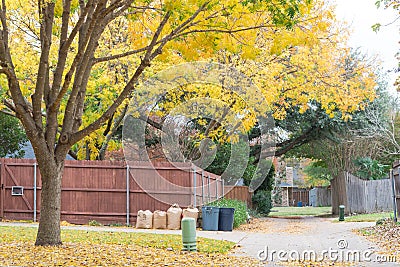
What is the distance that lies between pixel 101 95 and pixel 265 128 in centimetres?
910

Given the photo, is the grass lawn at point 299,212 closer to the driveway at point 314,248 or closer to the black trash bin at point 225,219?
the black trash bin at point 225,219

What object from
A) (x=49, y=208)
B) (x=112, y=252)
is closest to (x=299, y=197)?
(x=112, y=252)

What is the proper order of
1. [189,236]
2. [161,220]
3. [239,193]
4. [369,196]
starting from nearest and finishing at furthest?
[189,236], [161,220], [369,196], [239,193]

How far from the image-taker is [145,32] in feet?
44.5

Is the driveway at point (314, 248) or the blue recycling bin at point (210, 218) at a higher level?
the blue recycling bin at point (210, 218)

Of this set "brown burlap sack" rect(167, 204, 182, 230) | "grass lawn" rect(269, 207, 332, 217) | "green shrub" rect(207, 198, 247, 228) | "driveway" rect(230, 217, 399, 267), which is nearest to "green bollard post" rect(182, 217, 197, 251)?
"driveway" rect(230, 217, 399, 267)

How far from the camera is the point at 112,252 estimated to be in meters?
10.2

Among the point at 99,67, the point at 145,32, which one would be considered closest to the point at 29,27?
the point at 99,67

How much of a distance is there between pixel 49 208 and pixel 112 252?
141 cm

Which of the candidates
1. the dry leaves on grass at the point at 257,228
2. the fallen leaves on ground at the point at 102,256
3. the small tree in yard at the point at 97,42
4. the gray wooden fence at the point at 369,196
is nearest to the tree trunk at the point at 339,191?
the gray wooden fence at the point at 369,196

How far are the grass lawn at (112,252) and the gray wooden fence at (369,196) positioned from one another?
1515 centimetres

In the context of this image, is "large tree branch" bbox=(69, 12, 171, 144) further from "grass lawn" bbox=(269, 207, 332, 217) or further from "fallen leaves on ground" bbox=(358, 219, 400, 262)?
"grass lawn" bbox=(269, 207, 332, 217)

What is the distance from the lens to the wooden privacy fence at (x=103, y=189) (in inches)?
718

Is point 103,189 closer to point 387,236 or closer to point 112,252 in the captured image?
point 112,252
